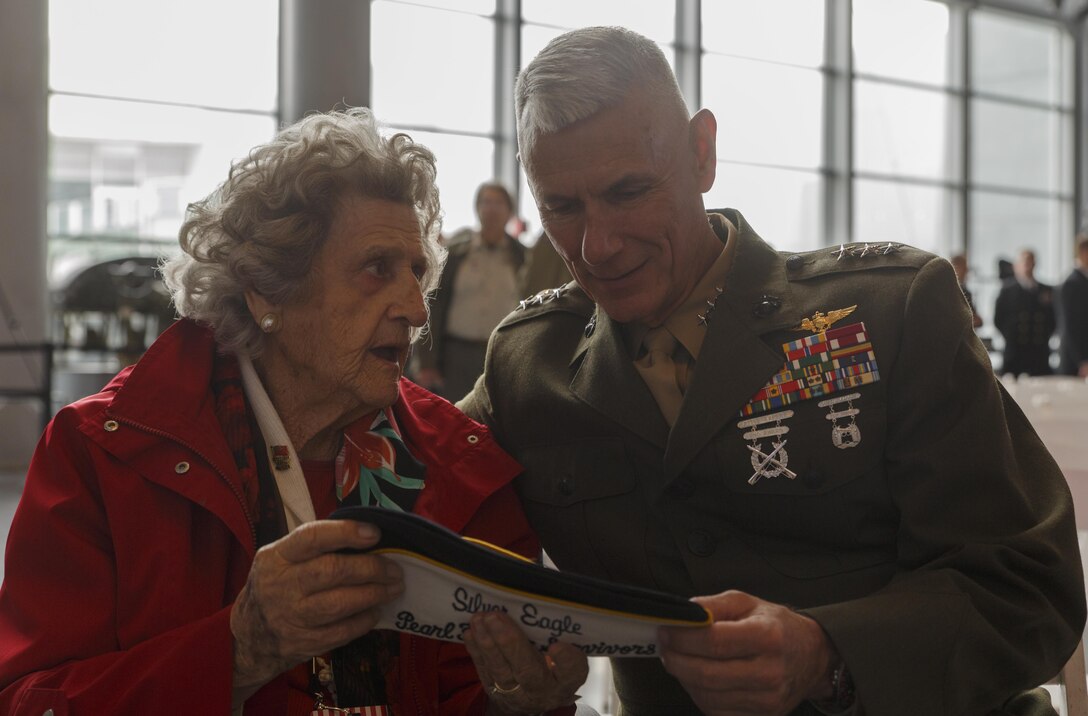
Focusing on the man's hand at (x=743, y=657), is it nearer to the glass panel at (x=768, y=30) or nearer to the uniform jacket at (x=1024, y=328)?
the uniform jacket at (x=1024, y=328)

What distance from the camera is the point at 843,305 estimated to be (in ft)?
6.08

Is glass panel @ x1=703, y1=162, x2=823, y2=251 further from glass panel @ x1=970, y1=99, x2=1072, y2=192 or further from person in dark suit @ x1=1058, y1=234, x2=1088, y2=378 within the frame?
person in dark suit @ x1=1058, y1=234, x2=1088, y2=378

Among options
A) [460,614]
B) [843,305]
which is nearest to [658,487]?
[843,305]

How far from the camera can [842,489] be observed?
5.75ft

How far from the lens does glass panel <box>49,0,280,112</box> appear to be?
383 inches

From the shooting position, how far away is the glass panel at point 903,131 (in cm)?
1418

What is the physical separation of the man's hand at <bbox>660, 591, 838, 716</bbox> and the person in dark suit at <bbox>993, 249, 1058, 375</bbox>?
35.0 ft

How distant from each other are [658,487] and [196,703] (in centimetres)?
79

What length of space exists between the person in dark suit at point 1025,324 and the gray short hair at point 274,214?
34.1 ft

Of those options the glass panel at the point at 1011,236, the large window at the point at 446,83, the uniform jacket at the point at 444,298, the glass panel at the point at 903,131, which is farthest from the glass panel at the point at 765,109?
the uniform jacket at the point at 444,298

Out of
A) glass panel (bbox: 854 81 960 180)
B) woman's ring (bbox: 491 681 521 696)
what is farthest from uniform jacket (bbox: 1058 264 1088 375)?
woman's ring (bbox: 491 681 521 696)

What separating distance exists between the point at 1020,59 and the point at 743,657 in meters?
16.8

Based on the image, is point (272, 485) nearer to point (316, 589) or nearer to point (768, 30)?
point (316, 589)

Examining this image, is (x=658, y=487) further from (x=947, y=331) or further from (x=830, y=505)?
(x=947, y=331)
